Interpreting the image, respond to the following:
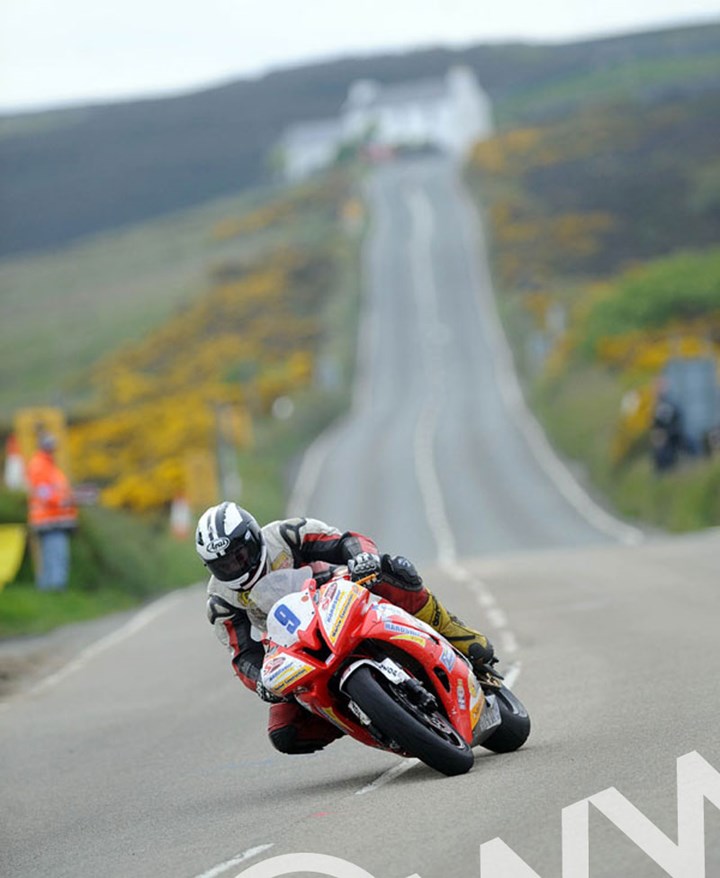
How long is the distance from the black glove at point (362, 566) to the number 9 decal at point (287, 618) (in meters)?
0.36

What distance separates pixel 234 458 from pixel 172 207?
118515mm

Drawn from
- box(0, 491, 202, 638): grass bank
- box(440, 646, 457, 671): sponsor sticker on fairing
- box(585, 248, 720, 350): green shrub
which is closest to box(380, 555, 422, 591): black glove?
box(440, 646, 457, 671): sponsor sticker on fairing

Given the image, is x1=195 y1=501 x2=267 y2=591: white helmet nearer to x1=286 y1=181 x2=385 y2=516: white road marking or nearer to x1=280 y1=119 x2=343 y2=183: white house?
x1=286 y1=181 x2=385 y2=516: white road marking

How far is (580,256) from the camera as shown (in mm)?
90938

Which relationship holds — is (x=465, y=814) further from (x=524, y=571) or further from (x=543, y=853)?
(x=524, y=571)

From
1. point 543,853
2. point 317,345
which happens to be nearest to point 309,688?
point 543,853

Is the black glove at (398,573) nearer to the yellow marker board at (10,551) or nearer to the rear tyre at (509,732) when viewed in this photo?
the rear tyre at (509,732)

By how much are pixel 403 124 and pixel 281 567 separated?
6333 inches

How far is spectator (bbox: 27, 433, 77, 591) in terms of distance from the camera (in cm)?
2206

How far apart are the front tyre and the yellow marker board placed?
1405 cm

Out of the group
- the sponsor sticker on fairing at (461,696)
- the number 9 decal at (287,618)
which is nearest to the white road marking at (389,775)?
the sponsor sticker on fairing at (461,696)

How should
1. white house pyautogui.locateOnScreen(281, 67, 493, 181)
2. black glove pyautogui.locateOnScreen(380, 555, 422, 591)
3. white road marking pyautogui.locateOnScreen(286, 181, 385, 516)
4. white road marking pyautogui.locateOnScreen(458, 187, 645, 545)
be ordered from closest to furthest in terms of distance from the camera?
1. black glove pyautogui.locateOnScreen(380, 555, 422, 591)
2. white road marking pyautogui.locateOnScreen(458, 187, 645, 545)
3. white road marking pyautogui.locateOnScreen(286, 181, 385, 516)
4. white house pyautogui.locateOnScreen(281, 67, 493, 181)

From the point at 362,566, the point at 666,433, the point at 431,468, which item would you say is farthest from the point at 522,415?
the point at 362,566

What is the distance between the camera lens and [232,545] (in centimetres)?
916
